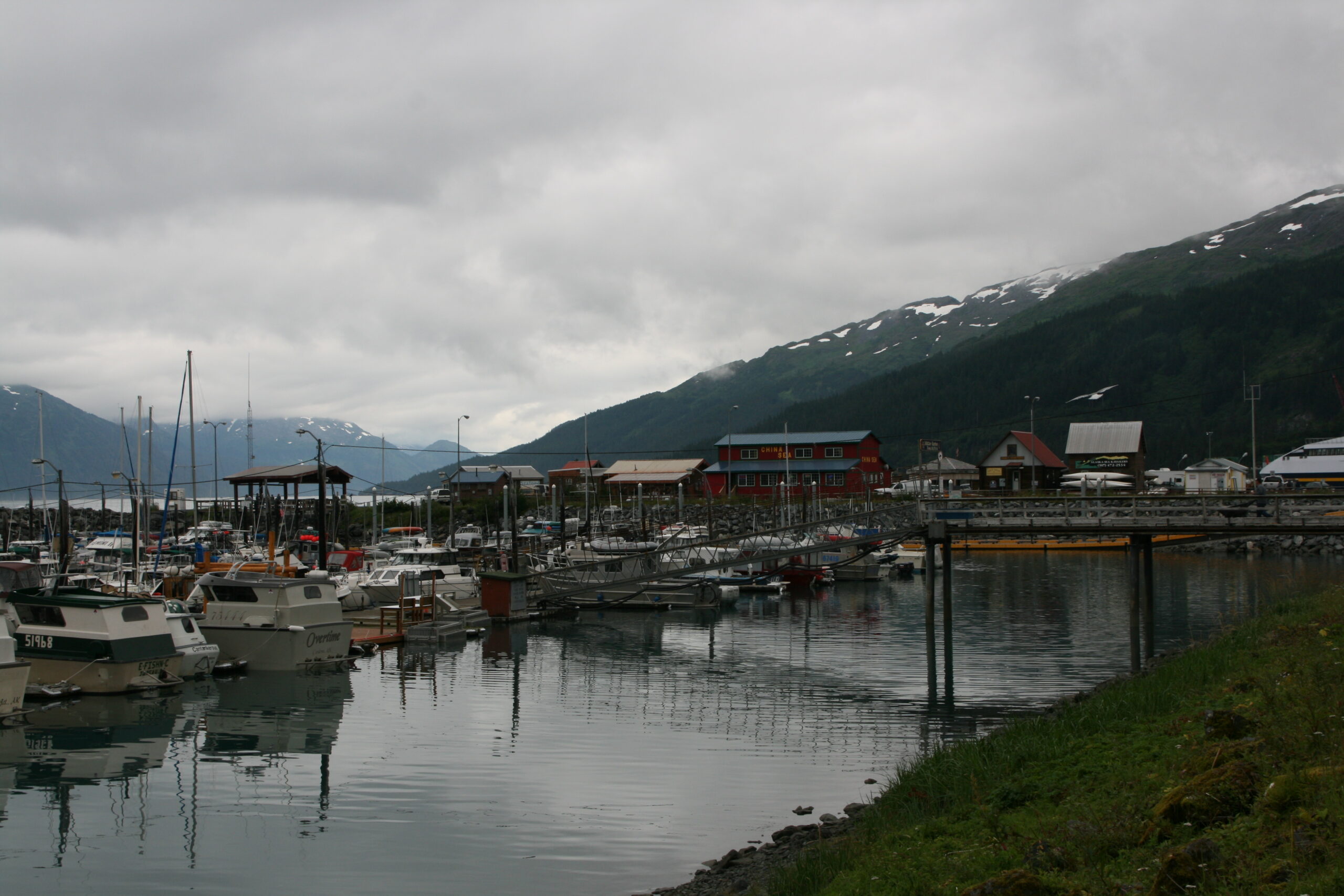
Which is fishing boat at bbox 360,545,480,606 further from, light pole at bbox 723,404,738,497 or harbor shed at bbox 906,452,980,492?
harbor shed at bbox 906,452,980,492

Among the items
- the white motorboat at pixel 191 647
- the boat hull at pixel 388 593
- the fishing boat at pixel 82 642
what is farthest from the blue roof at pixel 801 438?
the fishing boat at pixel 82 642

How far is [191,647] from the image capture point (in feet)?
126

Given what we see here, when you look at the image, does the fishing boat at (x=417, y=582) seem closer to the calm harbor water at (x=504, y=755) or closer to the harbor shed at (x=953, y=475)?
the calm harbor water at (x=504, y=755)

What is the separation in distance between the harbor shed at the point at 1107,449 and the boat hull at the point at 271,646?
356 ft

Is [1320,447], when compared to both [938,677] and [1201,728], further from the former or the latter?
[1201,728]

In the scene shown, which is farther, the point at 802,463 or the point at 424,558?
the point at 802,463

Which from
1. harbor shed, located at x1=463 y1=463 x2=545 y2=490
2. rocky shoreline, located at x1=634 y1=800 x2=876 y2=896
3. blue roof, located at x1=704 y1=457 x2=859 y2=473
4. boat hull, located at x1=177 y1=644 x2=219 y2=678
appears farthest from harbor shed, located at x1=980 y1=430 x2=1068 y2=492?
rocky shoreline, located at x1=634 y1=800 x2=876 y2=896

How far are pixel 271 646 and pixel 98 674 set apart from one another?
7.04 metres

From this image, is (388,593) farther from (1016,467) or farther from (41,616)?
(1016,467)

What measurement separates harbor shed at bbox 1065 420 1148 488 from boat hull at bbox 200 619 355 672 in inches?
4276

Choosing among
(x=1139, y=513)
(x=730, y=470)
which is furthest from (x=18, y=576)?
(x=730, y=470)

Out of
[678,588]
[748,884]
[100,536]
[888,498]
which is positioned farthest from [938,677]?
[100,536]

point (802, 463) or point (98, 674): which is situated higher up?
point (802, 463)

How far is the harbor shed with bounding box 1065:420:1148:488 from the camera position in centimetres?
13175
